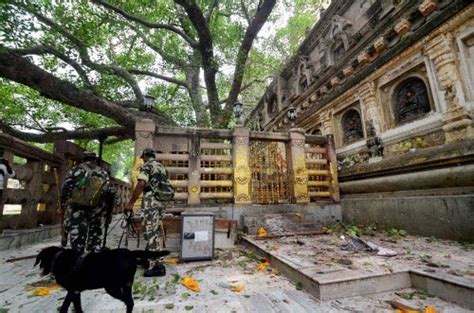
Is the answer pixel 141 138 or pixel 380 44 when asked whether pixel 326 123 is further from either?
pixel 141 138

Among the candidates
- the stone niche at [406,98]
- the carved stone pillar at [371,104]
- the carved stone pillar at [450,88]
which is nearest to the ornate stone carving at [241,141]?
the carved stone pillar at [371,104]

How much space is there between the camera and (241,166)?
23.7 feet

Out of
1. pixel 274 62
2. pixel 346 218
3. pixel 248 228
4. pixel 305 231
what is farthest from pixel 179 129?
pixel 274 62

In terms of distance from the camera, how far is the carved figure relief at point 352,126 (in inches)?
360

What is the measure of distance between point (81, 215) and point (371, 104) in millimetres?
8876

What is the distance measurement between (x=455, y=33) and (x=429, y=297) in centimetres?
644

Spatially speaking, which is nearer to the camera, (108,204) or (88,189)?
(88,189)

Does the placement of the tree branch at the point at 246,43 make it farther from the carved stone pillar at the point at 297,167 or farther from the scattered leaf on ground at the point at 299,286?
the scattered leaf on ground at the point at 299,286

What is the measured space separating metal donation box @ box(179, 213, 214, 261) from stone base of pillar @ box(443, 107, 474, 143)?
6026mm

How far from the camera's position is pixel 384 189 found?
270 inches

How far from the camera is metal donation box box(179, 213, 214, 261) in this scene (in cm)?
473

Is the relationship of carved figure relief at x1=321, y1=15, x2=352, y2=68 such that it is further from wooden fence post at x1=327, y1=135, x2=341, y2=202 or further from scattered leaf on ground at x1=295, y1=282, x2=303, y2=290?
scattered leaf on ground at x1=295, y1=282, x2=303, y2=290

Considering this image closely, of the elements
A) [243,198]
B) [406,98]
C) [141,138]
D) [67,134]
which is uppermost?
[67,134]

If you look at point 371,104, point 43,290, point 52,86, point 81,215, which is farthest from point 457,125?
point 52,86
